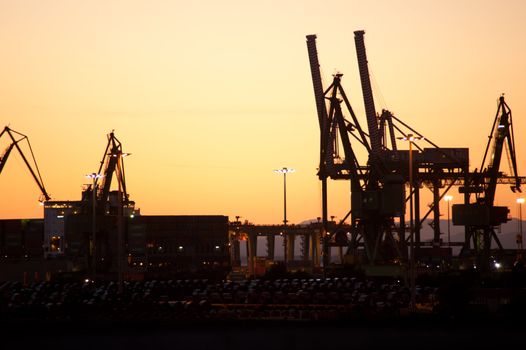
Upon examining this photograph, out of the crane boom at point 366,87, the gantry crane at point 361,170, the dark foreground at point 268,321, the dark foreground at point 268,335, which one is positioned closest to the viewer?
the dark foreground at point 268,335

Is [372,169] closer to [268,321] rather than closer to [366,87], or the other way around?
[366,87]

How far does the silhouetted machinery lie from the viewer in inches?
5797

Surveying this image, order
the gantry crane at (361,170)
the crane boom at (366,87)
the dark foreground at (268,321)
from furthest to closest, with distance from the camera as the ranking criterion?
1. the crane boom at (366,87)
2. the gantry crane at (361,170)
3. the dark foreground at (268,321)

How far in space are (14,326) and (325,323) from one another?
1547 cm

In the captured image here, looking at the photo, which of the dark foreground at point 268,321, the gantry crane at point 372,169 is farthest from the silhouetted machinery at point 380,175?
the dark foreground at point 268,321

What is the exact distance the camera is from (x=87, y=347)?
4269 cm

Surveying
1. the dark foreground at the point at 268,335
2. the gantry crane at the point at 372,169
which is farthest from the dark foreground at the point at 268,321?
the gantry crane at the point at 372,169

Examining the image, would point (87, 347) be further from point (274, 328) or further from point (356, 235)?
point (356, 235)

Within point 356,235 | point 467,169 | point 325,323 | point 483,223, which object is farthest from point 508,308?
point 467,169

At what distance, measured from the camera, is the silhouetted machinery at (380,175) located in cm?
14725

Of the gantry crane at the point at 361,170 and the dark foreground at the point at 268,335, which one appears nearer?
the dark foreground at the point at 268,335

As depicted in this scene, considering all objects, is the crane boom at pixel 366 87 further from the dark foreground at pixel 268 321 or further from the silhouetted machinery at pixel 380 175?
the dark foreground at pixel 268 321

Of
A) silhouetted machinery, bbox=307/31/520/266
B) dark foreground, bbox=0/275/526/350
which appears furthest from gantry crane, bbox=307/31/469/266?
dark foreground, bbox=0/275/526/350

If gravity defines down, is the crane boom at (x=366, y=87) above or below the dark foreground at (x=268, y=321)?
above
